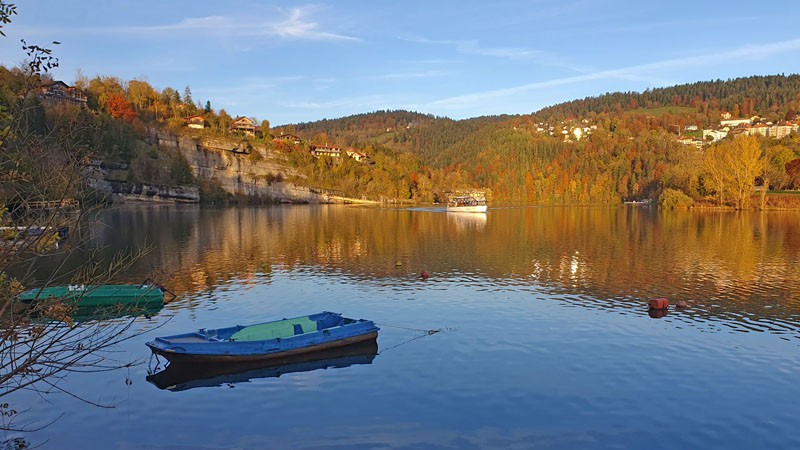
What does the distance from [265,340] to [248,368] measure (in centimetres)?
143

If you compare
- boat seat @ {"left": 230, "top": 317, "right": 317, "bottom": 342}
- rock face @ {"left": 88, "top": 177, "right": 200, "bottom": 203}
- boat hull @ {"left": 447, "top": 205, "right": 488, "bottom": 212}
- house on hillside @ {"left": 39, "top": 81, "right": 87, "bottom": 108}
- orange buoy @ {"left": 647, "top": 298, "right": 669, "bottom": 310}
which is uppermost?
house on hillside @ {"left": 39, "top": 81, "right": 87, "bottom": 108}

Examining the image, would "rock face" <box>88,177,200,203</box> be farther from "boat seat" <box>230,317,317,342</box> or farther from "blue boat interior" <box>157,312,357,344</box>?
"boat seat" <box>230,317,317,342</box>

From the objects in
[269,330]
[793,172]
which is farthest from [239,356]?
[793,172]

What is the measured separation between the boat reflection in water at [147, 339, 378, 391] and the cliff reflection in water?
18.4 meters

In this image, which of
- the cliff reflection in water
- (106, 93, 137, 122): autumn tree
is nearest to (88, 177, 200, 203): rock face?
(106, 93, 137, 122): autumn tree

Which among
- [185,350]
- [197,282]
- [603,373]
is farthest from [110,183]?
[603,373]

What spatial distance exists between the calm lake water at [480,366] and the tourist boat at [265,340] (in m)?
1.01

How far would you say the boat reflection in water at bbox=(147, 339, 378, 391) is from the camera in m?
23.1

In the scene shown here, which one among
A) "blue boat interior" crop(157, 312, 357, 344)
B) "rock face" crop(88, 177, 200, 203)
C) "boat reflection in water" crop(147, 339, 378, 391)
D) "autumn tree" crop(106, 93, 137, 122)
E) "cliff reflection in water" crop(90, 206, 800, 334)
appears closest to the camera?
"boat reflection in water" crop(147, 339, 378, 391)

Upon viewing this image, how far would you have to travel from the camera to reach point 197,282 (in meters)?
44.2

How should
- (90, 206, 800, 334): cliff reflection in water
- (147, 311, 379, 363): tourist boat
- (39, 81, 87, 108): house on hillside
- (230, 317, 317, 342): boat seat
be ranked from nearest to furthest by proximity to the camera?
(39, 81, 87, 108): house on hillside < (147, 311, 379, 363): tourist boat < (230, 317, 317, 342): boat seat < (90, 206, 800, 334): cliff reflection in water

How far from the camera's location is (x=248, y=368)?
80.3ft

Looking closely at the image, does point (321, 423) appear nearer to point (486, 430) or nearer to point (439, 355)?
point (486, 430)

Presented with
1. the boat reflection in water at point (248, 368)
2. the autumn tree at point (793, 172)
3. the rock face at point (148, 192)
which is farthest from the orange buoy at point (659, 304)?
the autumn tree at point (793, 172)
